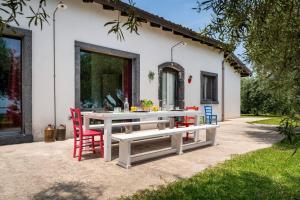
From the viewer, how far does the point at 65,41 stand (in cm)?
777

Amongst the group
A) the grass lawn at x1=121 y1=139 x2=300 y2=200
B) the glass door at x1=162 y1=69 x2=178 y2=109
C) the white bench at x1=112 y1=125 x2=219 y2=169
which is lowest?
the grass lawn at x1=121 y1=139 x2=300 y2=200

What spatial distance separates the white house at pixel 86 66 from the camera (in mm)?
6977

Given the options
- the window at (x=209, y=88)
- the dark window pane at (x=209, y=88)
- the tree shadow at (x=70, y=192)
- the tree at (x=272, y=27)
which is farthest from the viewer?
the dark window pane at (x=209, y=88)

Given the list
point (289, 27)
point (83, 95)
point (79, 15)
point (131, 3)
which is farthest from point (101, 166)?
point (79, 15)

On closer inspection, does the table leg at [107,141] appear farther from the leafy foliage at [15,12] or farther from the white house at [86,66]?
the leafy foliage at [15,12]

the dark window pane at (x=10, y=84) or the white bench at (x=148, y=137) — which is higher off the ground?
the dark window pane at (x=10, y=84)

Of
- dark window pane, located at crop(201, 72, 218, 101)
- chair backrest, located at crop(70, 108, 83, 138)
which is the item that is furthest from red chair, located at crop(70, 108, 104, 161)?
dark window pane, located at crop(201, 72, 218, 101)

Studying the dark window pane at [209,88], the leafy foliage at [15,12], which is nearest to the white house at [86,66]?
the dark window pane at [209,88]

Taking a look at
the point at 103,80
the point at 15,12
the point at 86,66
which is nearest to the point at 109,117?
the point at 15,12

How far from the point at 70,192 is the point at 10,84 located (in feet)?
14.9

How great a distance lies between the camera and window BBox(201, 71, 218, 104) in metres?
13.8

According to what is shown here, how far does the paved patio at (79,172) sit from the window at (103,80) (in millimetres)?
2673

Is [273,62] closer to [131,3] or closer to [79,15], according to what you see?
[131,3]

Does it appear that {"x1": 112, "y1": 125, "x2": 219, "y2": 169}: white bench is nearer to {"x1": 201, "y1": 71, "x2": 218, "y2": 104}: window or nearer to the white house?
the white house
